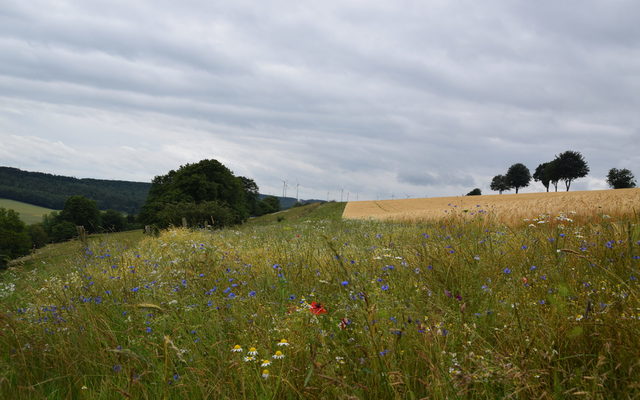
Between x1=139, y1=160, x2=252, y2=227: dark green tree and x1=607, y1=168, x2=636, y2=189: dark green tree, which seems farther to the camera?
x1=607, y1=168, x2=636, y2=189: dark green tree

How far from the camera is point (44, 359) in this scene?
11.7 ft

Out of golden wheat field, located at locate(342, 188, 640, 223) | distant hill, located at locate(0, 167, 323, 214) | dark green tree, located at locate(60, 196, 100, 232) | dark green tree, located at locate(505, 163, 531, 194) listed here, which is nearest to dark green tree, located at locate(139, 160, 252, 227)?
dark green tree, located at locate(60, 196, 100, 232)

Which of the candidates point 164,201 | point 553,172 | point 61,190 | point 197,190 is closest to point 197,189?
point 197,190

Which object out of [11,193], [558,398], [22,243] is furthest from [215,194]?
[11,193]

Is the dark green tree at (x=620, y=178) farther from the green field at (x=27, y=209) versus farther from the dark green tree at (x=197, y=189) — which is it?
the green field at (x=27, y=209)

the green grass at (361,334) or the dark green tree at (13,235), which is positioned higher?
the green grass at (361,334)

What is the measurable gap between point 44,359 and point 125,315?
0.97 metres

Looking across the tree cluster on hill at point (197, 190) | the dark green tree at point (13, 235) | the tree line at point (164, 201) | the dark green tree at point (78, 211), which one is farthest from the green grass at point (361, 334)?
the dark green tree at point (78, 211)

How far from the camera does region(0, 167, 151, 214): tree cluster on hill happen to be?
11000cm

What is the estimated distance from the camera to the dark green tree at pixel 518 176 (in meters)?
84.9

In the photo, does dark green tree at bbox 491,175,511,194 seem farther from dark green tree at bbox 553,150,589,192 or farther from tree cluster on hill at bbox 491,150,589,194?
dark green tree at bbox 553,150,589,192

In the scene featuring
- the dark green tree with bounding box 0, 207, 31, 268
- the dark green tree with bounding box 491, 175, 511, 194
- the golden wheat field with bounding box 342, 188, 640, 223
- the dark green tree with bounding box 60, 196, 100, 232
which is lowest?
the dark green tree with bounding box 0, 207, 31, 268

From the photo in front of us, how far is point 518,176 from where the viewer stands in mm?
85062

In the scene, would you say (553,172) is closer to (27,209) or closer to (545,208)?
(545,208)
